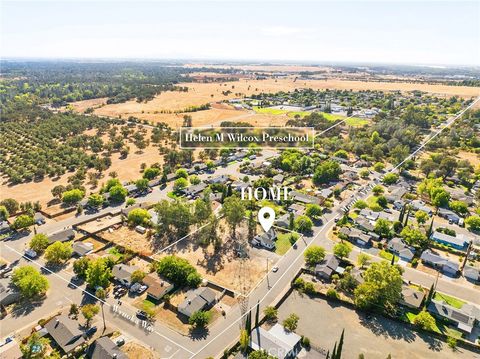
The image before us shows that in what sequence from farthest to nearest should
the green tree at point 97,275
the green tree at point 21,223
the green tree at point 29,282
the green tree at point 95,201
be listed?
1. the green tree at point 95,201
2. the green tree at point 21,223
3. the green tree at point 97,275
4. the green tree at point 29,282

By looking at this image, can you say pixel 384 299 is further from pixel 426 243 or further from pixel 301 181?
pixel 301 181

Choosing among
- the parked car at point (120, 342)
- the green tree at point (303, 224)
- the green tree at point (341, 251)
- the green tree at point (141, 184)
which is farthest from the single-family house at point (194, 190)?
the parked car at point (120, 342)

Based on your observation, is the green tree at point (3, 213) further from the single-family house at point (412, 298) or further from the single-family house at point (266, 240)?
the single-family house at point (412, 298)

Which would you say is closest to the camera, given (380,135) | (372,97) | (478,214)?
(478,214)

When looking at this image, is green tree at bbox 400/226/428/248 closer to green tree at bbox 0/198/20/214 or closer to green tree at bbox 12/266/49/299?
green tree at bbox 12/266/49/299

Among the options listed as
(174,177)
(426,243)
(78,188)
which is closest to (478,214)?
(426,243)

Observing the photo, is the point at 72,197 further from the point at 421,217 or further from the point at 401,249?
the point at 421,217

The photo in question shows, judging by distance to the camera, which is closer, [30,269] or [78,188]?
[30,269]
